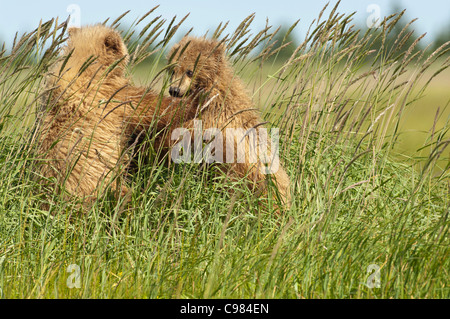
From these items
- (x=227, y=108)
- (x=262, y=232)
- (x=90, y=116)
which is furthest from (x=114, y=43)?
(x=262, y=232)

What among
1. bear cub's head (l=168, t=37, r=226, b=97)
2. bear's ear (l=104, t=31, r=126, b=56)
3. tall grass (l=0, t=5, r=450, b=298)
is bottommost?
tall grass (l=0, t=5, r=450, b=298)

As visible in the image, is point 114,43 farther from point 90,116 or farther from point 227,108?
point 227,108

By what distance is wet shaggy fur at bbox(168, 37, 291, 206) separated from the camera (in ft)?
12.3

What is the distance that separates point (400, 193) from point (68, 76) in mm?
2470

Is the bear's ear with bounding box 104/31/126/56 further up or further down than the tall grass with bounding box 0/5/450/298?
further up

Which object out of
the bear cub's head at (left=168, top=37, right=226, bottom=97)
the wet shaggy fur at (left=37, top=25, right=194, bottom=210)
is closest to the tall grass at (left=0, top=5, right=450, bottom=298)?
the wet shaggy fur at (left=37, top=25, right=194, bottom=210)

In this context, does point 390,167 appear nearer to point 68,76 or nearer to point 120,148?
point 120,148

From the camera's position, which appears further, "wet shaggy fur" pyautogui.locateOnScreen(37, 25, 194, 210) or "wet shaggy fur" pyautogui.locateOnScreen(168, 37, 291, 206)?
"wet shaggy fur" pyautogui.locateOnScreen(168, 37, 291, 206)

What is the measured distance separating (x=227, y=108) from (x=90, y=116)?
1.02m

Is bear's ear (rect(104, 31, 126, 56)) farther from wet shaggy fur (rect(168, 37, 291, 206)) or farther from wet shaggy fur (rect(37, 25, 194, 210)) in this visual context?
wet shaggy fur (rect(168, 37, 291, 206))

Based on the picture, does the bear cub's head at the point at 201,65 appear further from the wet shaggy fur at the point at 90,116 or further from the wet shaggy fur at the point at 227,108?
the wet shaggy fur at the point at 90,116

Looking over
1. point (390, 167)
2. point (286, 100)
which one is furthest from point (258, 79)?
point (390, 167)

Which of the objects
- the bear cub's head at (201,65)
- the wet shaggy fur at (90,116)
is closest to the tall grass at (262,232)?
the wet shaggy fur at (90,116)
